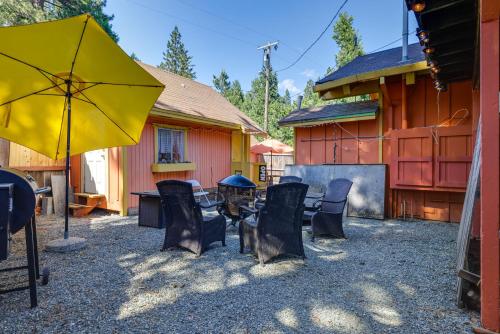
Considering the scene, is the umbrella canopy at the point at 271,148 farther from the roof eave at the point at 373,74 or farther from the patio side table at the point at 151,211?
the patio side table at the point at 151,211

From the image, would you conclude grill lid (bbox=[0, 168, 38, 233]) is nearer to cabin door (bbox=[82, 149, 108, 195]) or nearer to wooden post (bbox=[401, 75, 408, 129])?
cabin door (bbox=[82, 149, 108, 195])

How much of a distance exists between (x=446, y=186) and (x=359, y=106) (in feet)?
9.66

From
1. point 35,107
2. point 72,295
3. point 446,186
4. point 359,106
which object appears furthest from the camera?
point 359,106

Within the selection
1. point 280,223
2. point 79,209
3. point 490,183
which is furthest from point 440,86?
point 79,209

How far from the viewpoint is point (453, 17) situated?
11.4 feet

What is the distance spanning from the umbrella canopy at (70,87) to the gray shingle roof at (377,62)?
15.7ft

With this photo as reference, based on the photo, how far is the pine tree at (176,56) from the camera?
37.9 metres

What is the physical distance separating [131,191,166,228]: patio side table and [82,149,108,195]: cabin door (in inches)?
82.7

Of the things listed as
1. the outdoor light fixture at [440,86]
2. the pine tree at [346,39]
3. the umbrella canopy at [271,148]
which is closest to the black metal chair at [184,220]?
the outdoor light fixture at [440,86]

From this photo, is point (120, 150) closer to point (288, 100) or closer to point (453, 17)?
point (453, 17)

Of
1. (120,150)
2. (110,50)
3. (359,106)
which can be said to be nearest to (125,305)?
Answer: (110,50)

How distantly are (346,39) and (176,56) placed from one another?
25.1m

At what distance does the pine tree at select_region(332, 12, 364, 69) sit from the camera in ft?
63.9

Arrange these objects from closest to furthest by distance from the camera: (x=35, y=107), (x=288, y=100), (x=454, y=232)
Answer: (x=35, y=107) < (x=454, y=232) < (x=288, y=100)
